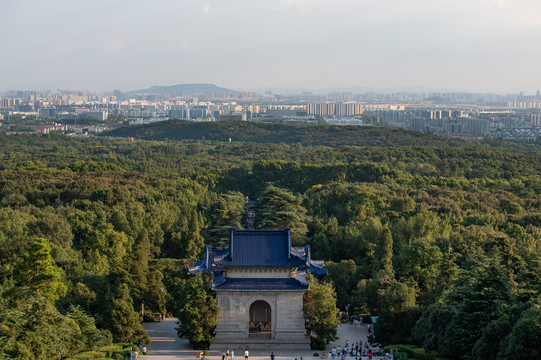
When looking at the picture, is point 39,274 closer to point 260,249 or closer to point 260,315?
point 260,249

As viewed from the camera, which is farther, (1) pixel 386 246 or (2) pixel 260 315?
(1) pixel 386 246

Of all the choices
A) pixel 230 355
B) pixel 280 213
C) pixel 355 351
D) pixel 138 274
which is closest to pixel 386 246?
pixel 280 213

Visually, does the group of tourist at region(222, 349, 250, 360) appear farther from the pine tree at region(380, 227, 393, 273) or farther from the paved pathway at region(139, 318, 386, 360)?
the pine tree at region(380, 227, 393, 273)

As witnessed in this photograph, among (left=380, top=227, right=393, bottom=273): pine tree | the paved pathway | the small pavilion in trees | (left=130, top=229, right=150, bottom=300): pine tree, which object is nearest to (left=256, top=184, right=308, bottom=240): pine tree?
(left=380, top=227, right=393, bottom=273): pine tree

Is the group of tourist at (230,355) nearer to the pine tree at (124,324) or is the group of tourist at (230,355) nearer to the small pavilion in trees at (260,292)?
the small pavilion in trees at (260,292)

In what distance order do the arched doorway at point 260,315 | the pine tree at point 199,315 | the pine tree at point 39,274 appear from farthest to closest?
the arched doorway at point 260,315 < the pine tree at point 39,274 < the pine tree at point 199,315

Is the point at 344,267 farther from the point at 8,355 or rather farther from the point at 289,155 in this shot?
the point at 289,155

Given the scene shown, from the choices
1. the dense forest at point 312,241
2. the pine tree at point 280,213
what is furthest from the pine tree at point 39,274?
the pine tree at point 280,213
